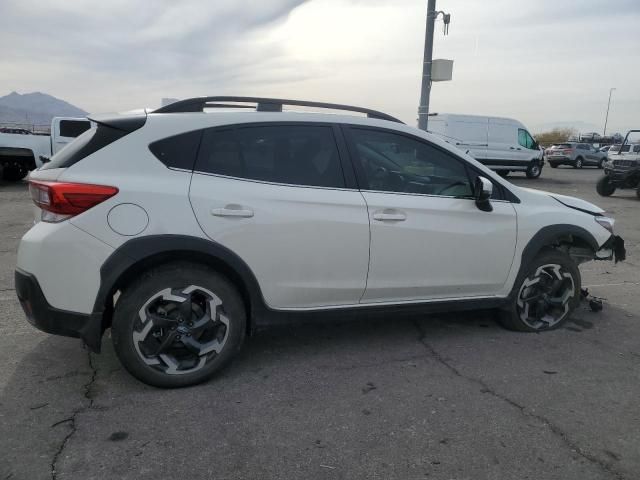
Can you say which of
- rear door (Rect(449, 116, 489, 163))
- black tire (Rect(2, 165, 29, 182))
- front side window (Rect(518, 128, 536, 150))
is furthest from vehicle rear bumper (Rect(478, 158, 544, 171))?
black tire (Rect(2, 165, 29, 182))

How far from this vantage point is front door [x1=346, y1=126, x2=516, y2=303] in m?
3.63

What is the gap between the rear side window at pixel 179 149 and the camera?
10.5 ft

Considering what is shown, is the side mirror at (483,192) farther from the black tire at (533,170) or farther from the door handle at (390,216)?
the black tire at (533,170)

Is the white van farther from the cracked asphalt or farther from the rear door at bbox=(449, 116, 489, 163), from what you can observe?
the cracked asphalt

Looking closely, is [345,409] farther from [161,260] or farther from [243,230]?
[161,260]

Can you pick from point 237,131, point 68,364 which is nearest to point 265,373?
point 68,364

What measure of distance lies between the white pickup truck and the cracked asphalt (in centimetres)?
1229

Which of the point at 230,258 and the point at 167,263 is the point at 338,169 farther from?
the point at 167,263

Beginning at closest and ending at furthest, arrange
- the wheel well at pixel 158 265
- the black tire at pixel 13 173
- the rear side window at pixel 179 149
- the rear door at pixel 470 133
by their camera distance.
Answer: the wheel well at pixel 158 265
the rear side window at pixel 179 149
the black tire at pixel 13 173
the rear door at pixel 470 133

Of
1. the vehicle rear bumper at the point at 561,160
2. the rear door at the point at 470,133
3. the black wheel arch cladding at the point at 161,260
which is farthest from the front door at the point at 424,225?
the vehicle rear bumper at the point at 561,160

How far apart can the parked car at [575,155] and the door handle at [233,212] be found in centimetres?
3322

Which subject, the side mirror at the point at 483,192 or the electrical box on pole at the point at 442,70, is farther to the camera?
the electrical box on pole at the point at 442,70

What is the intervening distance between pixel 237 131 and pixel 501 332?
106 inches

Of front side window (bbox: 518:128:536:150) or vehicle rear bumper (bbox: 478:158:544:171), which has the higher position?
front side window (bbox: 518:128:536:150)
